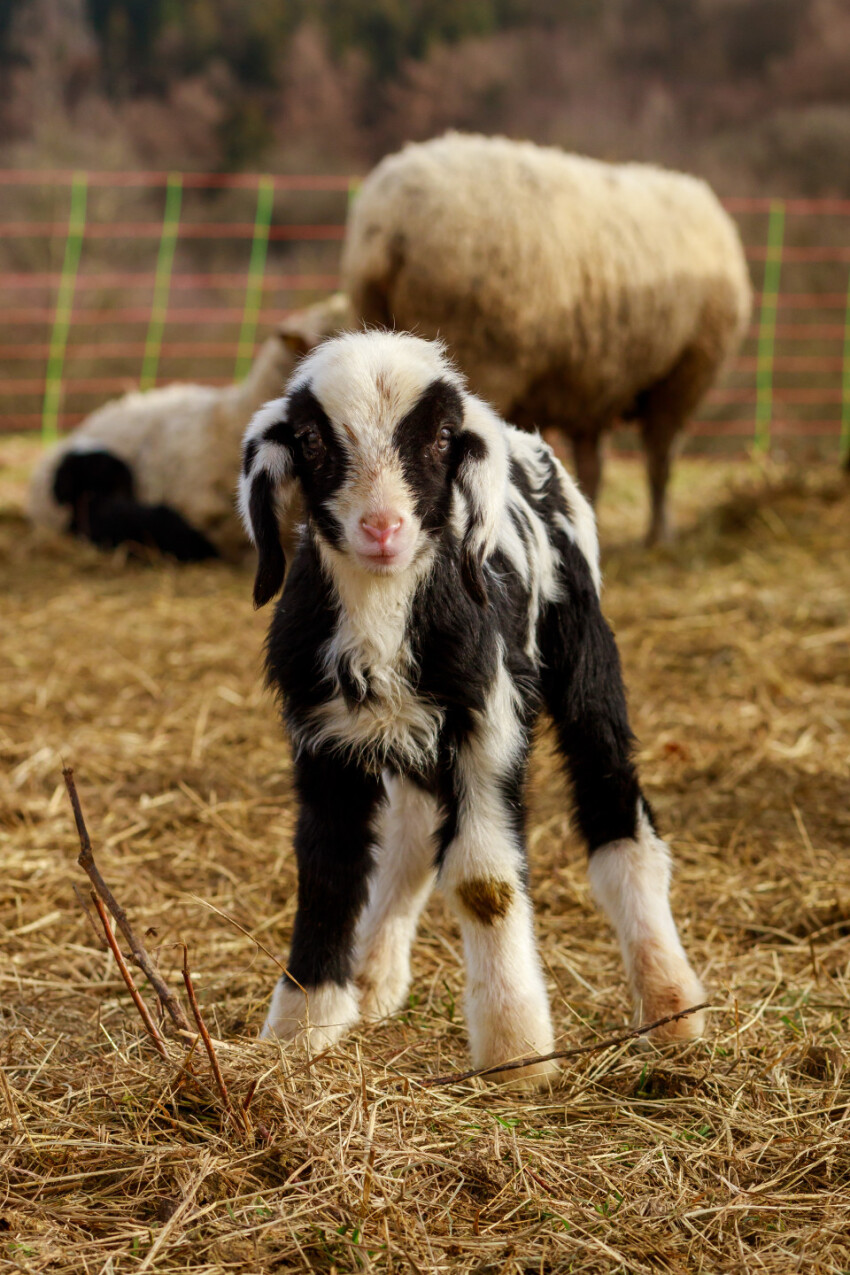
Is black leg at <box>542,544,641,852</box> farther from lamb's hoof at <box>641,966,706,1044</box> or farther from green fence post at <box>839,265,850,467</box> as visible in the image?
green fence post at <box>839,265,850,467</box>

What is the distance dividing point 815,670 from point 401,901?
282 cm

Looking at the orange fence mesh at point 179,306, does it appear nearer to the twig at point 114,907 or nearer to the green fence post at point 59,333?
the green fence post at point 59,333

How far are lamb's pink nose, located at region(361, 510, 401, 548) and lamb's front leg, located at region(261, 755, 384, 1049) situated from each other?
449mm

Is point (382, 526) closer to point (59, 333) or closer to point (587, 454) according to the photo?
point (587, 454)

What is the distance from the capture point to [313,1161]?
180cm

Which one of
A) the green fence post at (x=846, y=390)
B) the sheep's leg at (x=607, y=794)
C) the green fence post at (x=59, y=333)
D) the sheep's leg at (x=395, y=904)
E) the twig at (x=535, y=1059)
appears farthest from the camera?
the green fence post at (x=846, y=390)

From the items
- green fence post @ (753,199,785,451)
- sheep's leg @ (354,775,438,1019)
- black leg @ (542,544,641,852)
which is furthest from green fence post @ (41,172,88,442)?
black leg @ (542,544,641,852)

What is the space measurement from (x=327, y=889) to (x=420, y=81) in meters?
20.5

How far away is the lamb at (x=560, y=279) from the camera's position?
6090mm

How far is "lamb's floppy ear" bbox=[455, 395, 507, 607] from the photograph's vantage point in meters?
2.22

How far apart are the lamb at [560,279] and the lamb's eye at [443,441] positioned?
344 centimetres

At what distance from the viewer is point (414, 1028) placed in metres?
2.49

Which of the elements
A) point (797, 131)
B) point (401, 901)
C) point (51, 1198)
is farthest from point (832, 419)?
point (51, 1198)

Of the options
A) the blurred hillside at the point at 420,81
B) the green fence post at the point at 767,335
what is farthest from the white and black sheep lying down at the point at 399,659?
the blurred hillside at the point at 420,81
